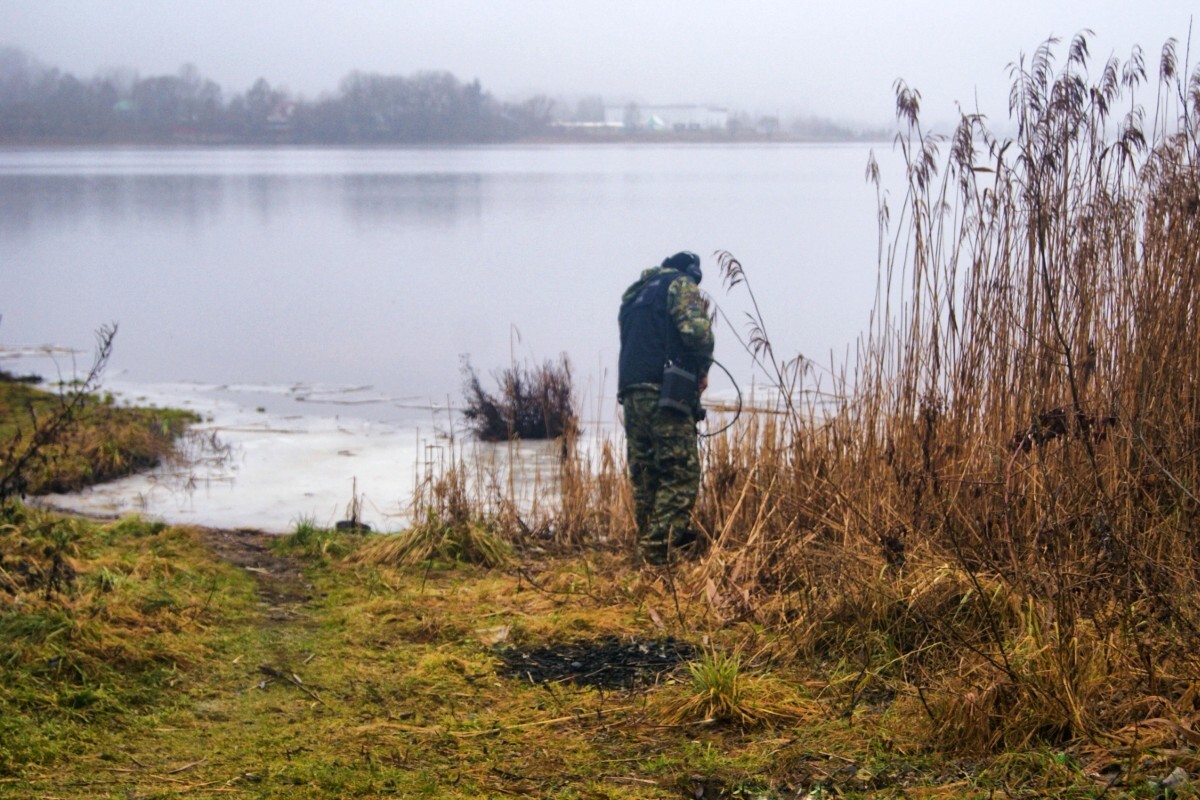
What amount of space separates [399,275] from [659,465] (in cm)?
2370

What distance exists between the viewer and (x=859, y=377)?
644 centimetres

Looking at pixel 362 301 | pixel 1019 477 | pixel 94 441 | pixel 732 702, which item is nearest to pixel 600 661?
pixel 732 702

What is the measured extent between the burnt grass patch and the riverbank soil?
13 millimetres

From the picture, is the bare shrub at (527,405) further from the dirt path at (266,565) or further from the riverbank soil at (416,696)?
the riverbank soil at (416,696)

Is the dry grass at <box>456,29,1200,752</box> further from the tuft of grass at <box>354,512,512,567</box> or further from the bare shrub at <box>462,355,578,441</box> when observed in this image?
the bare shrub at <box>462,355,578,441</box>

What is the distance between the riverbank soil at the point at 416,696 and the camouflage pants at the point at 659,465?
381 millimetres

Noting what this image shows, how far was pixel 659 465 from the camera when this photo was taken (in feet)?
21.7

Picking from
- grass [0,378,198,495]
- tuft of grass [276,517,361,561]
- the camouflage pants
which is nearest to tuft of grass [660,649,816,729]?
the camouflage pants

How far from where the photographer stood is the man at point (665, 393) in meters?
6.52

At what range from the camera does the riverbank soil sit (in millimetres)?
3506

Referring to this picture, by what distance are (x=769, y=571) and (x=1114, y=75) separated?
2531 mm

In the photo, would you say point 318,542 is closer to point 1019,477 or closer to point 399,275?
point 1019,477

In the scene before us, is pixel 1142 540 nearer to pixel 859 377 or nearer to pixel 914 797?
pixel 914 797

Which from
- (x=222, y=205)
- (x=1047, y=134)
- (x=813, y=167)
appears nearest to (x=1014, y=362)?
(x=1047, y=134)
